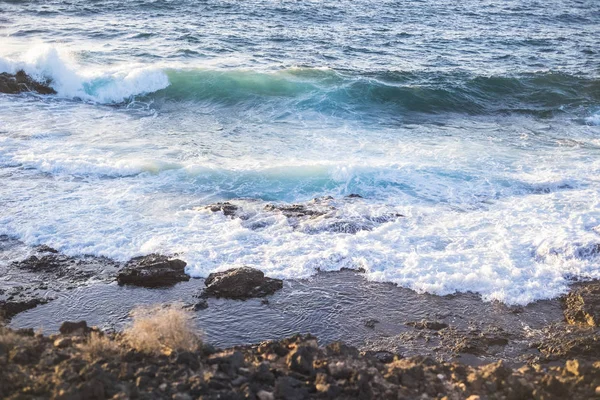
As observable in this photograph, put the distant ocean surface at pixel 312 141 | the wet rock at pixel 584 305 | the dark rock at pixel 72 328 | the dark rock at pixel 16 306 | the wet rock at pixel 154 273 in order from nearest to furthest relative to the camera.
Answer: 1. the dark rock at pixel 72 328
2. the dark rock at pixel 16 306
3. the wet rock at pixel 584 305
4. the wet rock at pixel 154 273
5. the distant ocean surface at pixel 312 141

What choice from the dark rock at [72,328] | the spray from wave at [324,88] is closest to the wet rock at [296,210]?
the dark rock at [72,328]

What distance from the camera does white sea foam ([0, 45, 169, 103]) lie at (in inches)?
877

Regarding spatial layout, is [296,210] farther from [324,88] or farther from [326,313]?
[324,88]

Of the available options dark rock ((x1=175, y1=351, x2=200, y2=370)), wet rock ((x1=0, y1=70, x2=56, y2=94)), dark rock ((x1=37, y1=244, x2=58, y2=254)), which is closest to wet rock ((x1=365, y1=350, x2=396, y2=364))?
dark rock ((x1=175, y1=351, x2=200, y2=370))

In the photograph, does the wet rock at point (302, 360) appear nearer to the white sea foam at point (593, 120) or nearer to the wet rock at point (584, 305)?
the wet rock at point (584, 305)

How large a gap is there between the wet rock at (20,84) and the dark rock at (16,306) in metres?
14.5

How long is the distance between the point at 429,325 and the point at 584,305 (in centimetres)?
253

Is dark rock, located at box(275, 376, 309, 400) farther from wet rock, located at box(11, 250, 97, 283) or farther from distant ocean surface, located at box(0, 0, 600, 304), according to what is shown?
wet rock, located at box(11, 250, 97, 283)

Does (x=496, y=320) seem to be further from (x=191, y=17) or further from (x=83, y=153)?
(x=191, y=17)

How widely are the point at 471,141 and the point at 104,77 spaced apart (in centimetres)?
1323

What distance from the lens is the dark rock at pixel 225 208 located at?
1273cm

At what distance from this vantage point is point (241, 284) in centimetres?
991

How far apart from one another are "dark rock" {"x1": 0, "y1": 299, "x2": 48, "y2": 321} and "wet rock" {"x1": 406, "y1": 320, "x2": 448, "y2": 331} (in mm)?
5530

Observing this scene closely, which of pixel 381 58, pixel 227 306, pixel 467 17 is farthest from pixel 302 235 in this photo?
pixel 467 17
